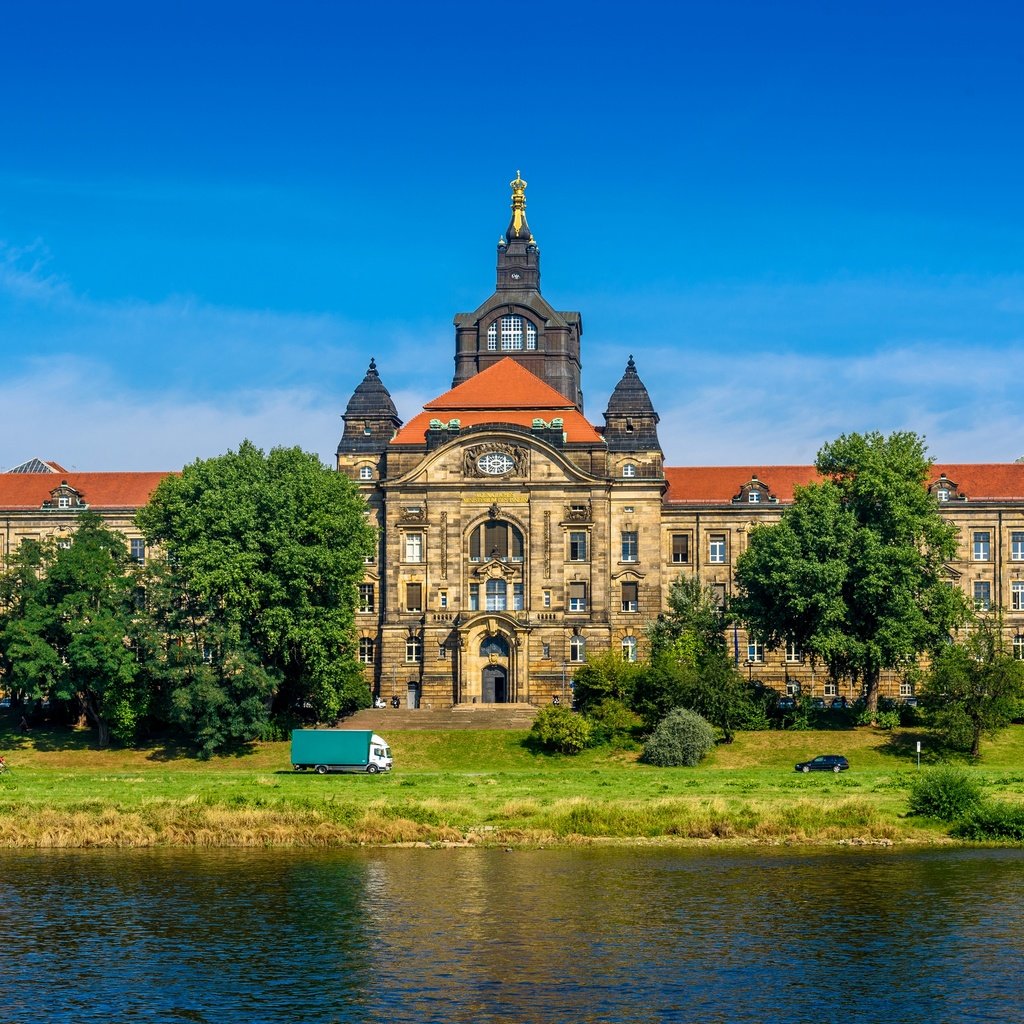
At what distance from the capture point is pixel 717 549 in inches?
4166

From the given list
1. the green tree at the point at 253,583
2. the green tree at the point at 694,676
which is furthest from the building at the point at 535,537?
the green tree at the point at 253,583

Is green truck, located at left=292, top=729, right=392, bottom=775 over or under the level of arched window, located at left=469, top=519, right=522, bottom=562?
under

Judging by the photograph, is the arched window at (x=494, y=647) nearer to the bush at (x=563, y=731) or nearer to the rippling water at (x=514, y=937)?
the bush at (x=563, y=731)

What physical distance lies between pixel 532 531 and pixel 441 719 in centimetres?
1511

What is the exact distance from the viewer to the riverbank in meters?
53.5

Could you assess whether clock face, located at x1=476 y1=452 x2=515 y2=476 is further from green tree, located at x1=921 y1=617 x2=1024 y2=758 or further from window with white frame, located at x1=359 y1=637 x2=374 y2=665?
green tree, located at x1=921 y1=617 x2=1024 y2=758

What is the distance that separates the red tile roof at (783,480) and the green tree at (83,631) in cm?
3942

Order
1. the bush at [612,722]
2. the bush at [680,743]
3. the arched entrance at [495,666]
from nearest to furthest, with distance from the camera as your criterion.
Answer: the bush at [680,743]
the bush at [612,722]
the arched entrance at [495,666]

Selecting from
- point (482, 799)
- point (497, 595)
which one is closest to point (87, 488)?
point (497, 595)

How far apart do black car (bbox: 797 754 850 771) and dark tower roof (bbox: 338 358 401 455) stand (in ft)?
133

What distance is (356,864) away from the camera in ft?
161

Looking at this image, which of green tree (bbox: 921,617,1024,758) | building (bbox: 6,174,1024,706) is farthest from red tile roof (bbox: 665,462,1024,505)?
green tree (bbox: 921,617,1024,758)

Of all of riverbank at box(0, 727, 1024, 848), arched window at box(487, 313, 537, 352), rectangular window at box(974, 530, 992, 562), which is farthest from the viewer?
arched window at box(487, 313, 537, 352)

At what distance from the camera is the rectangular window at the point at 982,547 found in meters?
104
